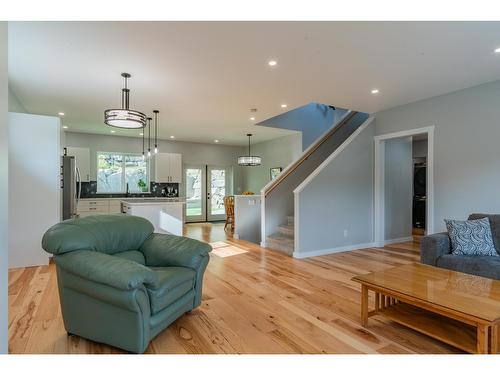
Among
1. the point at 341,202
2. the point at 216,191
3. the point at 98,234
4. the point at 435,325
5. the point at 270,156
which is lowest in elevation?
the point at 435,325

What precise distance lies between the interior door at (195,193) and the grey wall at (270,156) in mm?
1571

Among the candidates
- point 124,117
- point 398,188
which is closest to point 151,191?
point 124,117

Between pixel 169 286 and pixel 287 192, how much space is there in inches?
166

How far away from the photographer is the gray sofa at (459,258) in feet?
9.19

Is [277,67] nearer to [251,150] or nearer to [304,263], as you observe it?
Answer: [304,263]

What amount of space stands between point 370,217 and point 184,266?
4224mm

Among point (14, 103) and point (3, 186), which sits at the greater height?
point (14, 103)

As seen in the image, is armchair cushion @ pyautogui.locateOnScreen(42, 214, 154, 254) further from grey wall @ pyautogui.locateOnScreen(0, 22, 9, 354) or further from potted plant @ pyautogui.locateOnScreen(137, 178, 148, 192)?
potted plant @ pyautogui.locateOnScreen(137, 178, 148, 192)

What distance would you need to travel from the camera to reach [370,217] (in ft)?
18.1

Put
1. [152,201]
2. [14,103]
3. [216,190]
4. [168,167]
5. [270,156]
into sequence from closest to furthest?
1. [14,103]
2. [152,201]
3. [168,167]
4. [270,156]
5. [216,190]

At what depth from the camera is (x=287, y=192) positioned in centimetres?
606

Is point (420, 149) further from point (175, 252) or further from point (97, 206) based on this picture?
point (97, 206)

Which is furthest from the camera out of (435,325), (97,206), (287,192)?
(97,206)

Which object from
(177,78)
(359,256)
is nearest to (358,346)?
(359,256)
